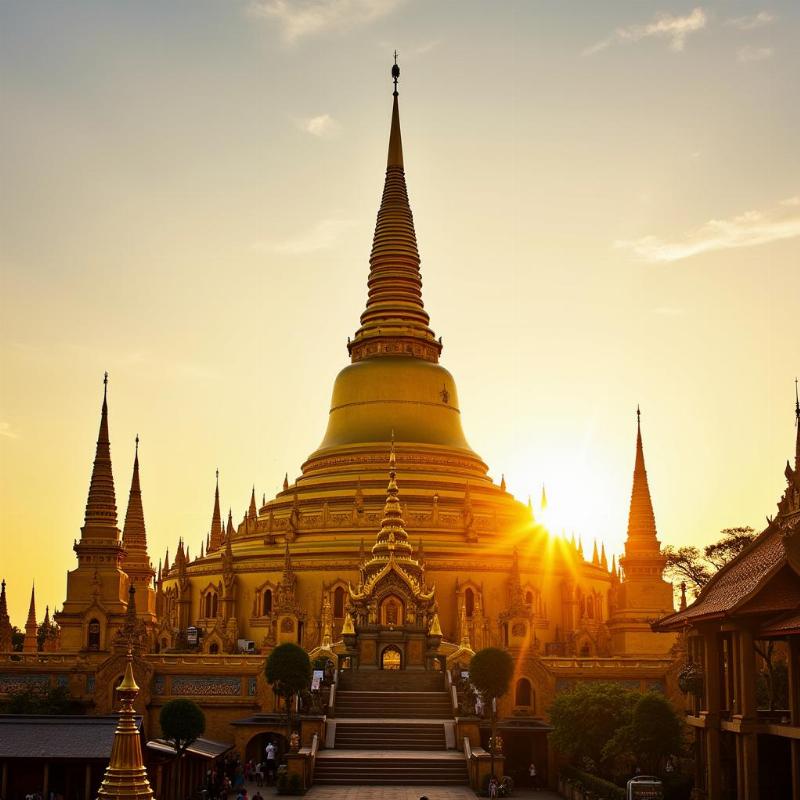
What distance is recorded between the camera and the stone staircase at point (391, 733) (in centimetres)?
3212

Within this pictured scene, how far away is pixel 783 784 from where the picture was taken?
22.6 metres

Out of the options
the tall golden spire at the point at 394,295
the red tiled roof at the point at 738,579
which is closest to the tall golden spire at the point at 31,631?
the tall golden spire at the point at 394,295

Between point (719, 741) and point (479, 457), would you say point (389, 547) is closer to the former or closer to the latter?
point (479, 457)

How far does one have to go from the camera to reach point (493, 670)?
34594 millimetres

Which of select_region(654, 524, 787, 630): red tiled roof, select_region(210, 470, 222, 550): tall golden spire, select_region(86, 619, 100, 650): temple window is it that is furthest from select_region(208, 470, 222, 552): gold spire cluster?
select_region(654, 524, 787, 630): red tiled roof

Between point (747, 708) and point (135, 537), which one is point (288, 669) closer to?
point (747, 708)

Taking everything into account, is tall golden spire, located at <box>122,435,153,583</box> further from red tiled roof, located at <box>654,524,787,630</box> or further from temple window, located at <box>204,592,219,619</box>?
red tiled roof, located at <box>654,524,787,630</box>

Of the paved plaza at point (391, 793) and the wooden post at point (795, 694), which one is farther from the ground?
the wooden post at point (795, 694)

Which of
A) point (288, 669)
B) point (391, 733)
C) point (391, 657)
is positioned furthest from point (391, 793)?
point (391, 657)

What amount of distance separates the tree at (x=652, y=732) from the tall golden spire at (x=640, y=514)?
83.1 ft

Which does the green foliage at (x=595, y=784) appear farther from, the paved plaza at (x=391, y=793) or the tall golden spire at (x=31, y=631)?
the tall golden spire at (x=31, y=631)

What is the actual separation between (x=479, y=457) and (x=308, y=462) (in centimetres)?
778

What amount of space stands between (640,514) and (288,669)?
22587 mm

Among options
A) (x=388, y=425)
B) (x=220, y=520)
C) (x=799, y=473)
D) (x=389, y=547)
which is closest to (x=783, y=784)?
(x=799, y=473)
